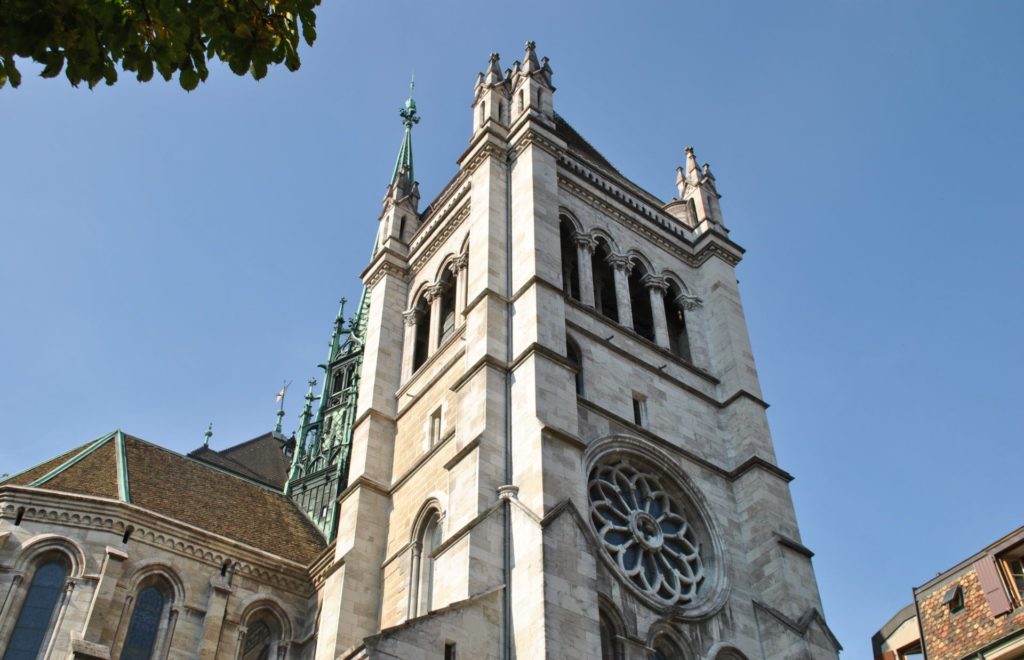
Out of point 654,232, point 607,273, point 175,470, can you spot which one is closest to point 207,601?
point 175,470

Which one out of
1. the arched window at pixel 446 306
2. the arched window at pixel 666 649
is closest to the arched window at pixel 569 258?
the arched window at pixel 446 306

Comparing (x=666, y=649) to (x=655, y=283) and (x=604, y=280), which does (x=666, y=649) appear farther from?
(x=604, y=280)

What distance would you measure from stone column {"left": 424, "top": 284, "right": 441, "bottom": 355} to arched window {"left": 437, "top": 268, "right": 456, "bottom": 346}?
7 cm

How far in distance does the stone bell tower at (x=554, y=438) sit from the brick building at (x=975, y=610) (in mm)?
2007

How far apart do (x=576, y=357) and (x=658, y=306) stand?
15.4 ft

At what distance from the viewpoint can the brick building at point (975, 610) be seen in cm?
1850

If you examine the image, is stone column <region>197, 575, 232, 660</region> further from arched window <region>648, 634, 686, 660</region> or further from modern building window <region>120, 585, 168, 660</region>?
arched window <region>648, 634, 686, 660</region>

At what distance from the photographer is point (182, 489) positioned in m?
28.6

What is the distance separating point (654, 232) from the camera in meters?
29.7

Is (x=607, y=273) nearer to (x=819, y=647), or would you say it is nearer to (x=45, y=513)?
(x=819, y=647)

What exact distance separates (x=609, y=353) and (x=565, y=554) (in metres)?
7.25

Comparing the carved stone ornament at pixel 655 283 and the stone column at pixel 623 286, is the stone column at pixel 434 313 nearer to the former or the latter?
the stone column at pixel 623 286

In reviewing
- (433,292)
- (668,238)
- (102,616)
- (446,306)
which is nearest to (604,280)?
(668,238)

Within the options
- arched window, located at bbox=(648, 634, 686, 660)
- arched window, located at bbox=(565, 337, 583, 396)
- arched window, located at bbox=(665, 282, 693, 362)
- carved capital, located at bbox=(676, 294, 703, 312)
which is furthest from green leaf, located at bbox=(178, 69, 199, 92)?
carved capital, located at bbox=(676, 294, 703, 312)
